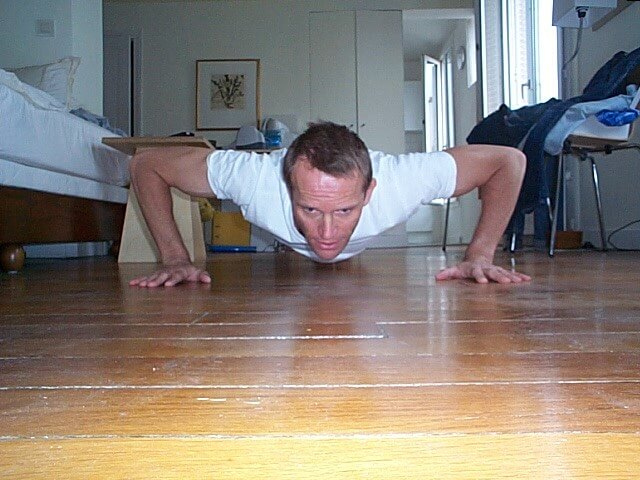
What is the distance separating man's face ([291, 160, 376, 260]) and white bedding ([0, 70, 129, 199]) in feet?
3.74

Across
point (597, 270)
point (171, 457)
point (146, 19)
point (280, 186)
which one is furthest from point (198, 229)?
point (146, 19)

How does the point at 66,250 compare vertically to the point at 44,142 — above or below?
below

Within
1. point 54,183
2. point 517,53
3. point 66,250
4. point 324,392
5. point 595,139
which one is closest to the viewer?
point 324,392

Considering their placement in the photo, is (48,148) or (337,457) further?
(48,148)

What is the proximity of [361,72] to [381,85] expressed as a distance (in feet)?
0.70

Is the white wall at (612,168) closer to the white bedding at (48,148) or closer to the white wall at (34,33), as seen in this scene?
the white bedding at (48,148)

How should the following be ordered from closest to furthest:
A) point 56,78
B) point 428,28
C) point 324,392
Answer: point 324,392 → point 56,78 → point 428,28

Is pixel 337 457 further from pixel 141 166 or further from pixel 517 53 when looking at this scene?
pixel 517 53

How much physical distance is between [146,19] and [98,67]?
5.59 feet

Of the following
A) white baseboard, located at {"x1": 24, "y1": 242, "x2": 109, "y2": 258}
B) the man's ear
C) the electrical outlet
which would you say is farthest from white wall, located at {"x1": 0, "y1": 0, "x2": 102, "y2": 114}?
the man's ear

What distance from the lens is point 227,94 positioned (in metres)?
5.94

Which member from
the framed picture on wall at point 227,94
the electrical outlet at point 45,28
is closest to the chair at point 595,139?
the electrical outlet at point 45,28

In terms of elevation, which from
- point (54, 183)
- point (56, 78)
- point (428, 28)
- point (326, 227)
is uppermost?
point (428, 28)

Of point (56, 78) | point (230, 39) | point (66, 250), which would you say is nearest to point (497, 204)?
point (56, 78)
